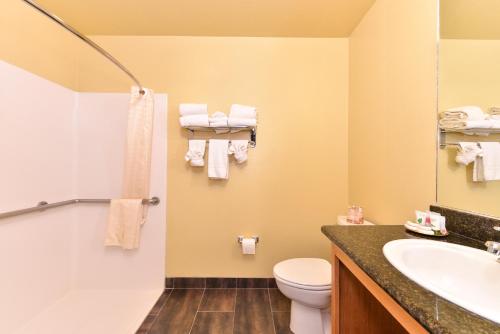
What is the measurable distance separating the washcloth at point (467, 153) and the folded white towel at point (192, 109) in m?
1.69

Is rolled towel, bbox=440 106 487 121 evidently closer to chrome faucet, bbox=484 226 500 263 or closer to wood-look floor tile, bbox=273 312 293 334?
chrome faucet, bbox=484 226 500 263

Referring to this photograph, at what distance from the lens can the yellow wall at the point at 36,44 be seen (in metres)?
1.45

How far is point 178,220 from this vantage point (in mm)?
2043

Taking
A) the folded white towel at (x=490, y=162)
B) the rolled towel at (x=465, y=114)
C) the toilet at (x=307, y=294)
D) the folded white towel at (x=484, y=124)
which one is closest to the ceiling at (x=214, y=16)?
the rolled towel at (x=465, y=114)

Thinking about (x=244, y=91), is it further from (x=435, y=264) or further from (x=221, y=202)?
(x=435, y=264)

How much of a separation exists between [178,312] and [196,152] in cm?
132

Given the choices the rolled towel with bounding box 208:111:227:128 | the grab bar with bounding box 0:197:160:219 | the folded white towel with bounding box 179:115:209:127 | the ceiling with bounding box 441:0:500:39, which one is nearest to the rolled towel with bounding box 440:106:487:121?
the ceiling with bounding box 441:0:500:39

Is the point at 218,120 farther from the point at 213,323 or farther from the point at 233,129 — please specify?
the point at 213,323

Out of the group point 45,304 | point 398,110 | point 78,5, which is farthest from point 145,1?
point 45,304

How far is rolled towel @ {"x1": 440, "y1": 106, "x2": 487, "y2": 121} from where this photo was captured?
901 millimetres

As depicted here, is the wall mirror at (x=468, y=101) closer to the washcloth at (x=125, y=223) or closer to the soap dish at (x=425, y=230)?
the soap dish at (x=425, y=230)

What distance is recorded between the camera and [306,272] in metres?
1.55

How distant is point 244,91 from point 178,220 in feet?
4.53

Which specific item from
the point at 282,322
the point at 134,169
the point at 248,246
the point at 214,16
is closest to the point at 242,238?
the point at 248,246
